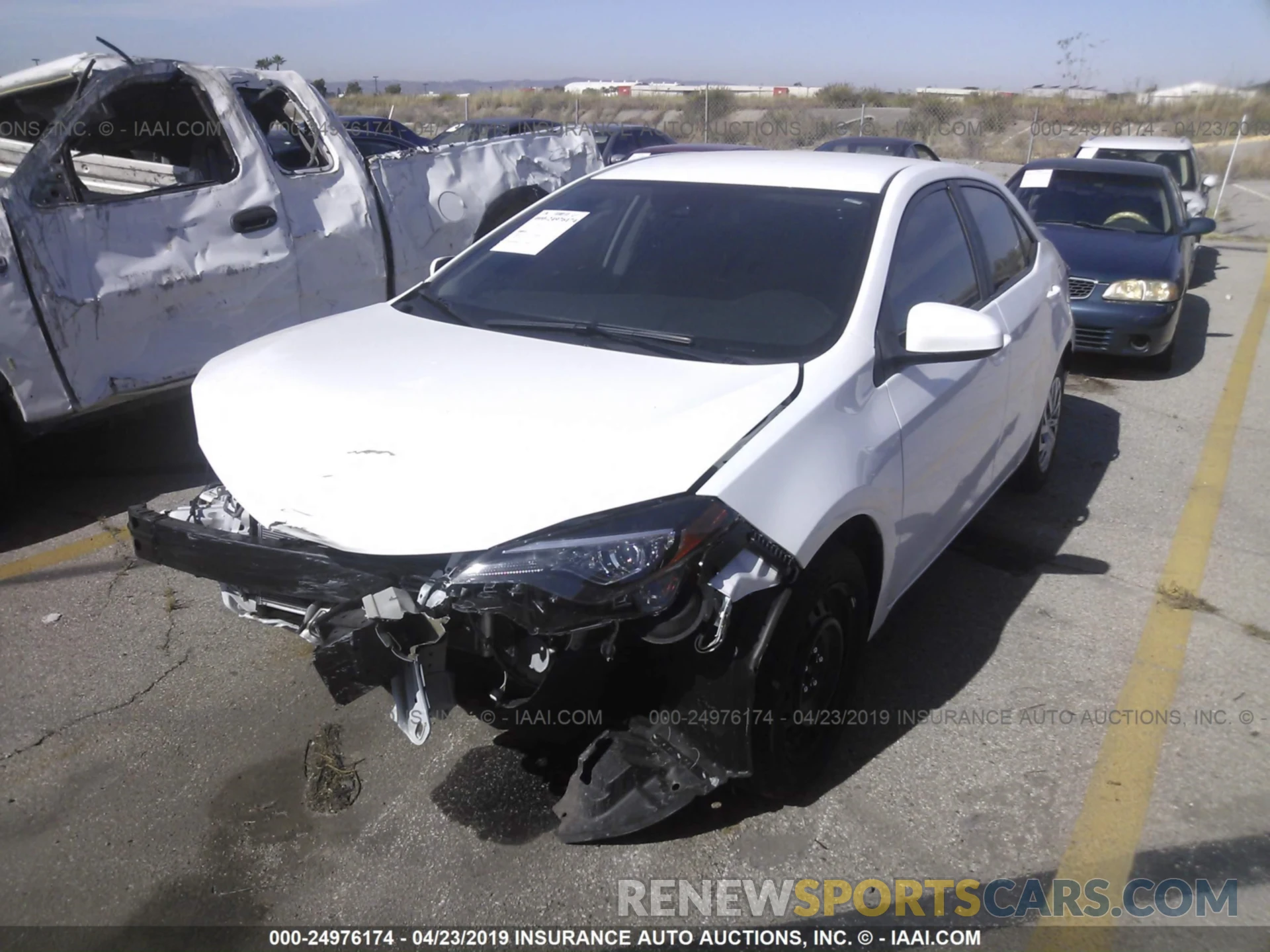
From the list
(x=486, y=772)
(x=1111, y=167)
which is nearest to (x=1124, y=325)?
(x=1111, y=167)

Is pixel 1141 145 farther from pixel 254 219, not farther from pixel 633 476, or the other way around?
pixel 633 476

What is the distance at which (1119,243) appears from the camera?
7.85 m

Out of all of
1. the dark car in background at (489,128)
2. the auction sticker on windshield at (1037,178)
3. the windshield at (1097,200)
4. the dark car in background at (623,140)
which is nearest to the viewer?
the windshield at (1097,200)

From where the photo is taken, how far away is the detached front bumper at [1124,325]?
7.21 m

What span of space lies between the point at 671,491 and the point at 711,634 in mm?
350

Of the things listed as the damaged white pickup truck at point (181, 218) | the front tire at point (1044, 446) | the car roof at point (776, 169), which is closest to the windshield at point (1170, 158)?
the front tire at point (1044, 446)

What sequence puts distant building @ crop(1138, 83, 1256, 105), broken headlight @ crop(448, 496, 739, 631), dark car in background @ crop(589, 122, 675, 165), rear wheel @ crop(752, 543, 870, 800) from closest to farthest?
broken headlight @ crop(448, 496, 739, 631), rear wheel @ crop(752, 543, 870, 800), dark car in background @ crop(589, 122, 675, 165), distant building @ crop(1138, 83, 1256, 105)

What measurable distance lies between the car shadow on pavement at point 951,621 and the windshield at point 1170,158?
808 centimetres

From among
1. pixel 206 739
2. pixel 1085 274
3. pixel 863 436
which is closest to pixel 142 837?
pixel 206 739

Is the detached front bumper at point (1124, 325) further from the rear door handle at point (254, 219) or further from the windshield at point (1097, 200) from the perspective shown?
the rear door handle at point (254, 219)

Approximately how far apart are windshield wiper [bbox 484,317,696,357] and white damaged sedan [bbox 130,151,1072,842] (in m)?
0.01

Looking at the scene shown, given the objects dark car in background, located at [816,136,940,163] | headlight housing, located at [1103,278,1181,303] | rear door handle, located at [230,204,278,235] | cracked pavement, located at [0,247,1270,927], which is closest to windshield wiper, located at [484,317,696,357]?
cracked pavement, located at [0,247,1270,927]

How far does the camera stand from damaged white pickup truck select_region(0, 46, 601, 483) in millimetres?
4309

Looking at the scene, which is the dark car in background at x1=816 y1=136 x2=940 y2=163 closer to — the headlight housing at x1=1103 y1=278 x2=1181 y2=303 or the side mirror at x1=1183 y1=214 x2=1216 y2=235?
the side mirror at x1=1183 y1=214 x2=1216 y2=235
